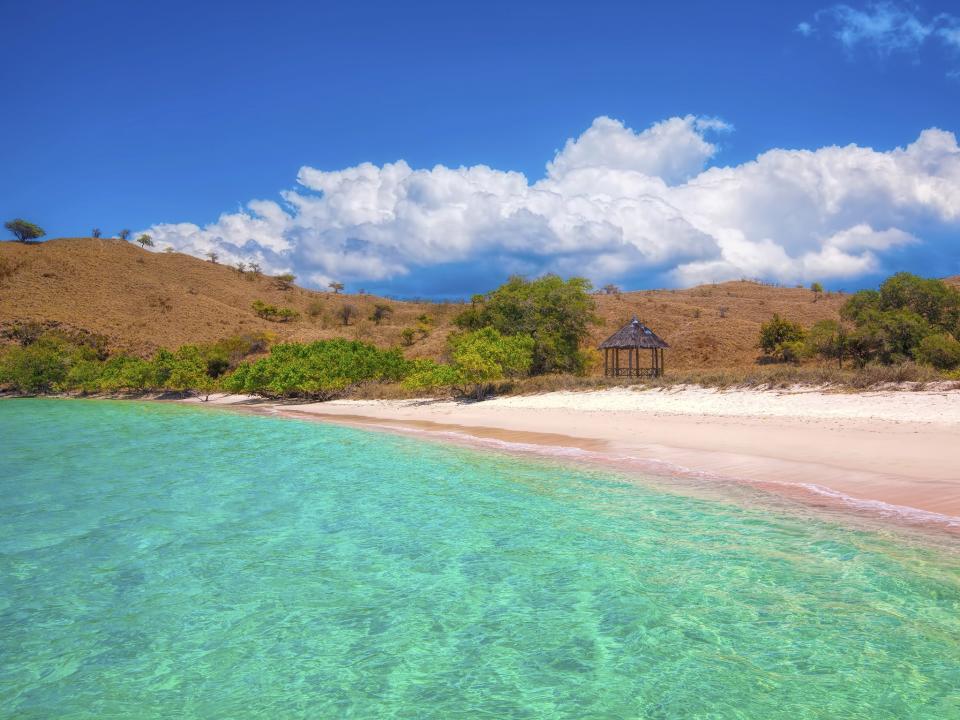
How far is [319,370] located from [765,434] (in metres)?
29.7

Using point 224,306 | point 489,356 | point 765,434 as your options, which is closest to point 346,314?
point 224,306

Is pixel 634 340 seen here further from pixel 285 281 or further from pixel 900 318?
pixel 285 281

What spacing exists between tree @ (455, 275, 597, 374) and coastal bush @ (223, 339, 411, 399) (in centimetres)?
914

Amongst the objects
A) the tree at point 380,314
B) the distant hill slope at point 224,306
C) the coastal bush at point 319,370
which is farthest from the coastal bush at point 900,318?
the tree at point 380,314

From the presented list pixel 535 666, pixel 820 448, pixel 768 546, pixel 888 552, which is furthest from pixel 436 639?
pixel 820 448

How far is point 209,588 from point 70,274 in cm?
10055

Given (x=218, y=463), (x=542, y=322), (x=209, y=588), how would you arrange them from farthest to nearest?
1. (x=542, y=322)
2. (x=218, y=463)
3. (x=209, y=588)

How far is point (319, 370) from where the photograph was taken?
41750 millimetres

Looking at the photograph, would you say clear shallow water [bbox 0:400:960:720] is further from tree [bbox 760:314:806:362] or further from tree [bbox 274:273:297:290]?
tree [bbox 274:273:297:290]

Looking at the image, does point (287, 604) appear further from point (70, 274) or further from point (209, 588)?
point (70, 274)

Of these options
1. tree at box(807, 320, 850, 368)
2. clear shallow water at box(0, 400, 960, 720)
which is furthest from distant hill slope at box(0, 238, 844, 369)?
clear shallow water at box(0, 400, 960, 720)

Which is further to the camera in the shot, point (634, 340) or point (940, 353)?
point (634, 340)

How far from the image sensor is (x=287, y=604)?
761cm

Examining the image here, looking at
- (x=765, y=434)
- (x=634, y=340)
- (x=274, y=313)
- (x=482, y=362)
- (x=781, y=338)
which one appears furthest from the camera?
(x=274, y=313)
